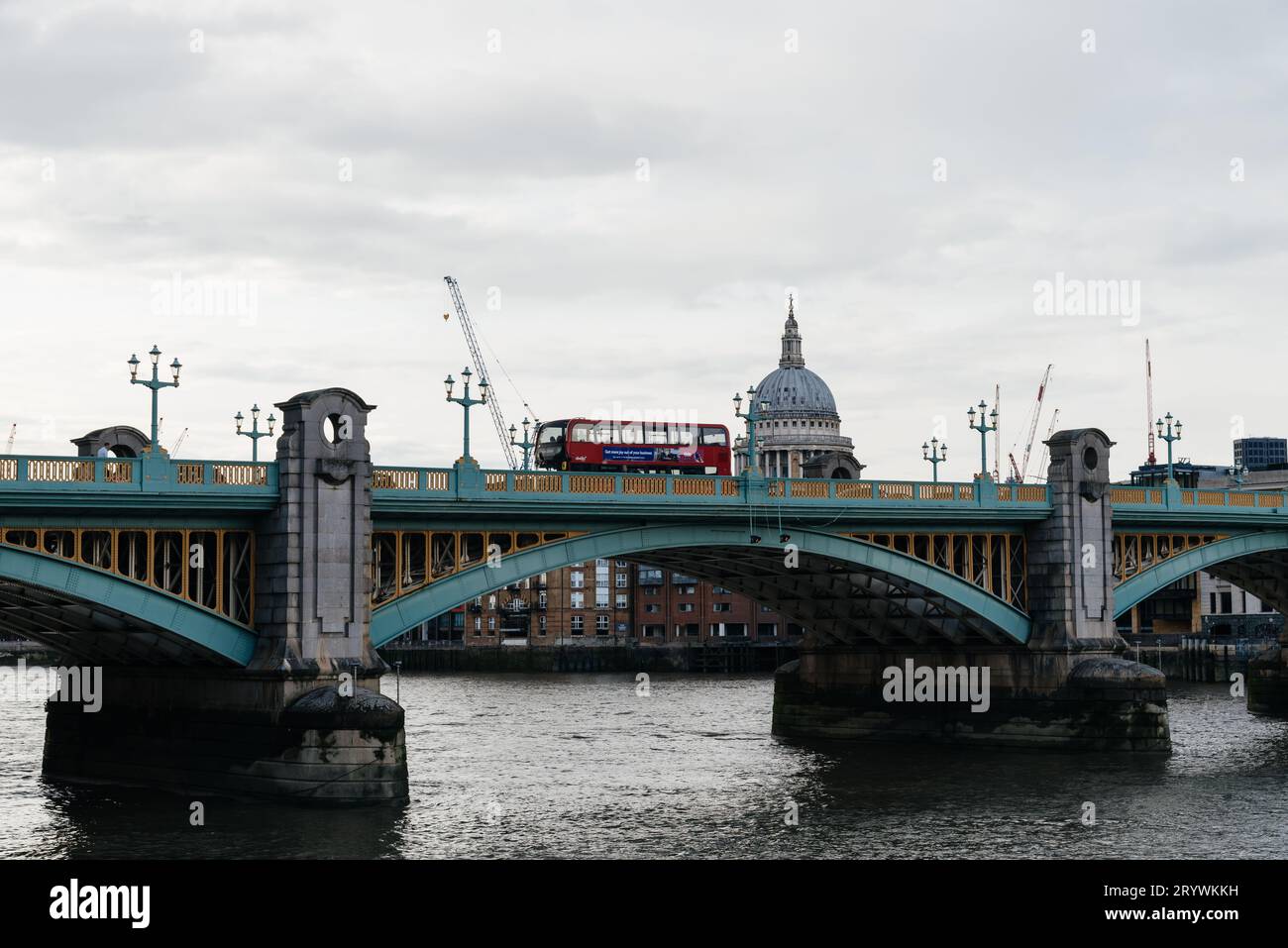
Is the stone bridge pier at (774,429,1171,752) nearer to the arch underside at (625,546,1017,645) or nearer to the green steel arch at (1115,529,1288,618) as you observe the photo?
the arch underside at (625,546,1017,645)

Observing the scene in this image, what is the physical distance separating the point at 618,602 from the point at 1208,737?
364 ft

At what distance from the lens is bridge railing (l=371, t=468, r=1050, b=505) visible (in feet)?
181

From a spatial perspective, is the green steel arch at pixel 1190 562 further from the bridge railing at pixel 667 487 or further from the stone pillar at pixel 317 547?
the stone pillar at pixel 317 547

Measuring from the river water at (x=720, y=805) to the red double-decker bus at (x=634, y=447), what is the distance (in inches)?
468

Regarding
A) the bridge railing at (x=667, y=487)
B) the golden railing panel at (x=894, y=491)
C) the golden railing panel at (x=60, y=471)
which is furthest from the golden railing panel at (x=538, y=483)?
the golden railing panel at (x=894, y=491)

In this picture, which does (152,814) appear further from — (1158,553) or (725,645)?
(725,645)

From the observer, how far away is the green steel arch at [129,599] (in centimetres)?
4712

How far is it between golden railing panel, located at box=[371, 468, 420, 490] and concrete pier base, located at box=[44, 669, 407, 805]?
6265mm

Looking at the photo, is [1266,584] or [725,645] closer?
[1266,584]

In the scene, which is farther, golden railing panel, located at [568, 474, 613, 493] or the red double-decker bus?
the red double-decker bus

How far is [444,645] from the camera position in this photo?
179m

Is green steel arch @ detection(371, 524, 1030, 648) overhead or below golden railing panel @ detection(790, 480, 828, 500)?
below

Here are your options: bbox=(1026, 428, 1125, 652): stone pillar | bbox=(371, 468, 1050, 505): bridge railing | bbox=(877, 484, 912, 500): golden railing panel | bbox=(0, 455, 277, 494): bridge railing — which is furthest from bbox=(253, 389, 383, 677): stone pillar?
bbox=(1026, 428, 1125, 652): stone pillar
